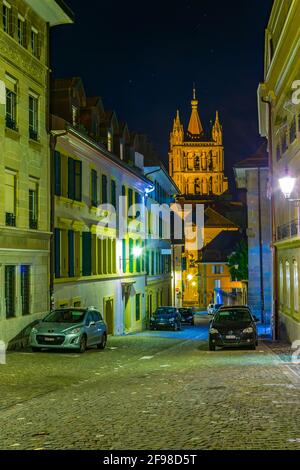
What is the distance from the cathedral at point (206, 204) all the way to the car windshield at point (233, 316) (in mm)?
59383

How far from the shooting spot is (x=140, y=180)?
45312mm

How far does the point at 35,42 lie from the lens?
26188mm

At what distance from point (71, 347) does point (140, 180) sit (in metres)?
25.0

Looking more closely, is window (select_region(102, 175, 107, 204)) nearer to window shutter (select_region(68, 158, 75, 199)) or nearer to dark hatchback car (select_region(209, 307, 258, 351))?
window shutter (select_region(68, 158, 75, 199))

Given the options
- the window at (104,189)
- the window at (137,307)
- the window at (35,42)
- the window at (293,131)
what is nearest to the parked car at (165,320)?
the window at (137,307)

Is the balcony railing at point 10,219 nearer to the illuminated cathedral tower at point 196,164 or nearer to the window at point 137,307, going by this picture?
the window at point 137,307

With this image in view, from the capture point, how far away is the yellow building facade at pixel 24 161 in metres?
22.9

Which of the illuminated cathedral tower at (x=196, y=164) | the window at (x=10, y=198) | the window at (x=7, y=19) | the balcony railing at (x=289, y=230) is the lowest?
the balcony railing at (x=289, y=230)

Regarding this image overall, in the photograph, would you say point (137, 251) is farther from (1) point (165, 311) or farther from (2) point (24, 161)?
(2) point (24, 161)

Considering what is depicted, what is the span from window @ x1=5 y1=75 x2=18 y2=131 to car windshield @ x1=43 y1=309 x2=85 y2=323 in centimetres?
645

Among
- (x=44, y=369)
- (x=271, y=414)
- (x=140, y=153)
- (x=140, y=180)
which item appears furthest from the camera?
(x=140, y=153)
